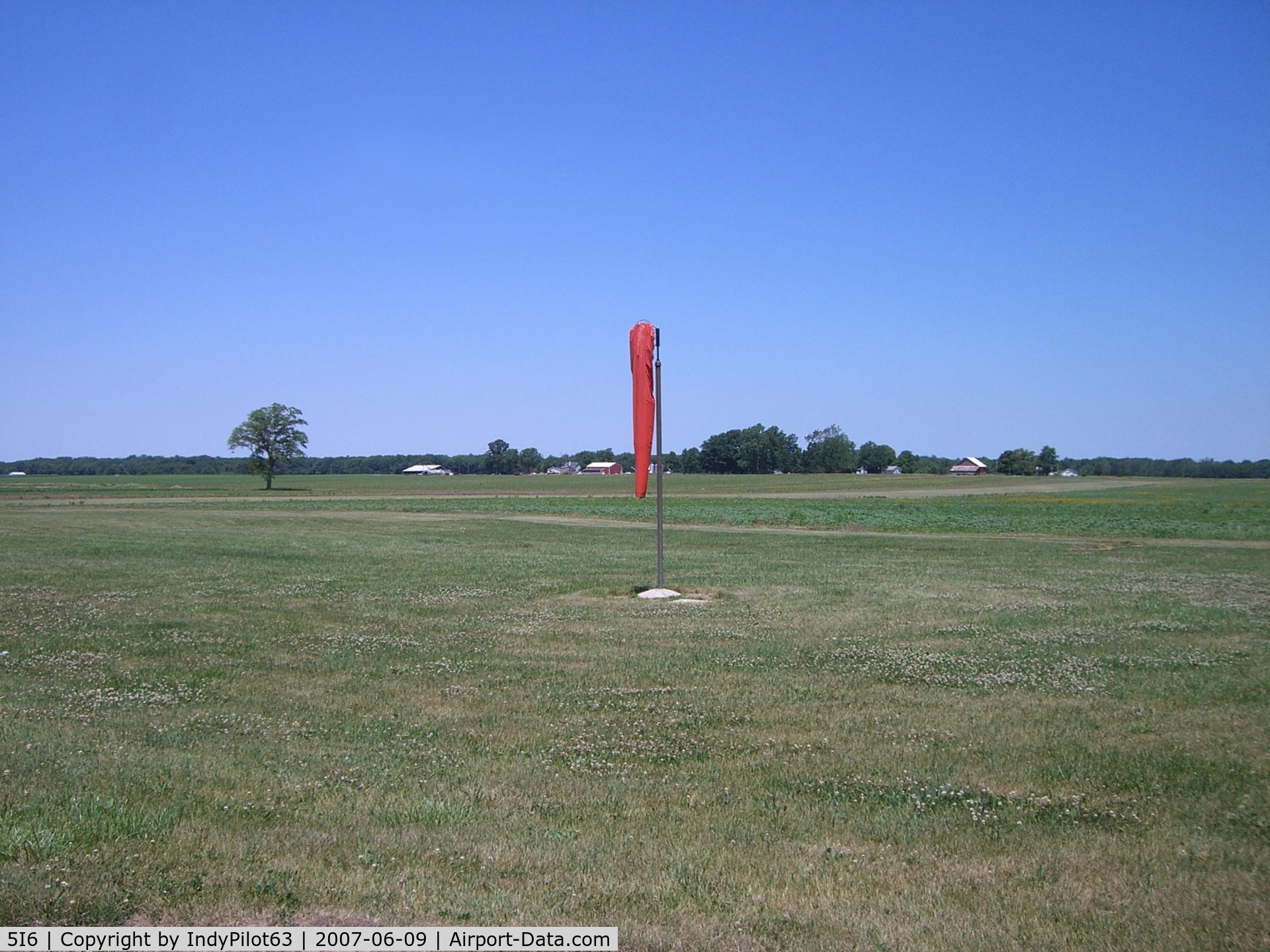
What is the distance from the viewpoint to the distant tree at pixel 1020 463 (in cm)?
19500

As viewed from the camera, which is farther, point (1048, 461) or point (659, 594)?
point (1048, 461)

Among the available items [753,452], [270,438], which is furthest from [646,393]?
[753,452]

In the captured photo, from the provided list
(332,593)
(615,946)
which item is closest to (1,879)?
(615,946)

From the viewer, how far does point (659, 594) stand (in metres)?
17.2

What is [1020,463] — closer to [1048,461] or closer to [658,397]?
[1048,461]

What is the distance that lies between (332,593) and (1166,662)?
44.4ft

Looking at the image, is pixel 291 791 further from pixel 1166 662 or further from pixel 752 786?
pixel 1166 662

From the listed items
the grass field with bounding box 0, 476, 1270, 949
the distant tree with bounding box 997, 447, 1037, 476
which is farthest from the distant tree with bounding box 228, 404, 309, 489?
the distant tree with bounding box 997, 447, 1037, 476

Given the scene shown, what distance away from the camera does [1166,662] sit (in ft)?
36.8

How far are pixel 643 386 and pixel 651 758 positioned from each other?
10.7 m

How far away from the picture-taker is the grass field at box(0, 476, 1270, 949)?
4.68 meters
